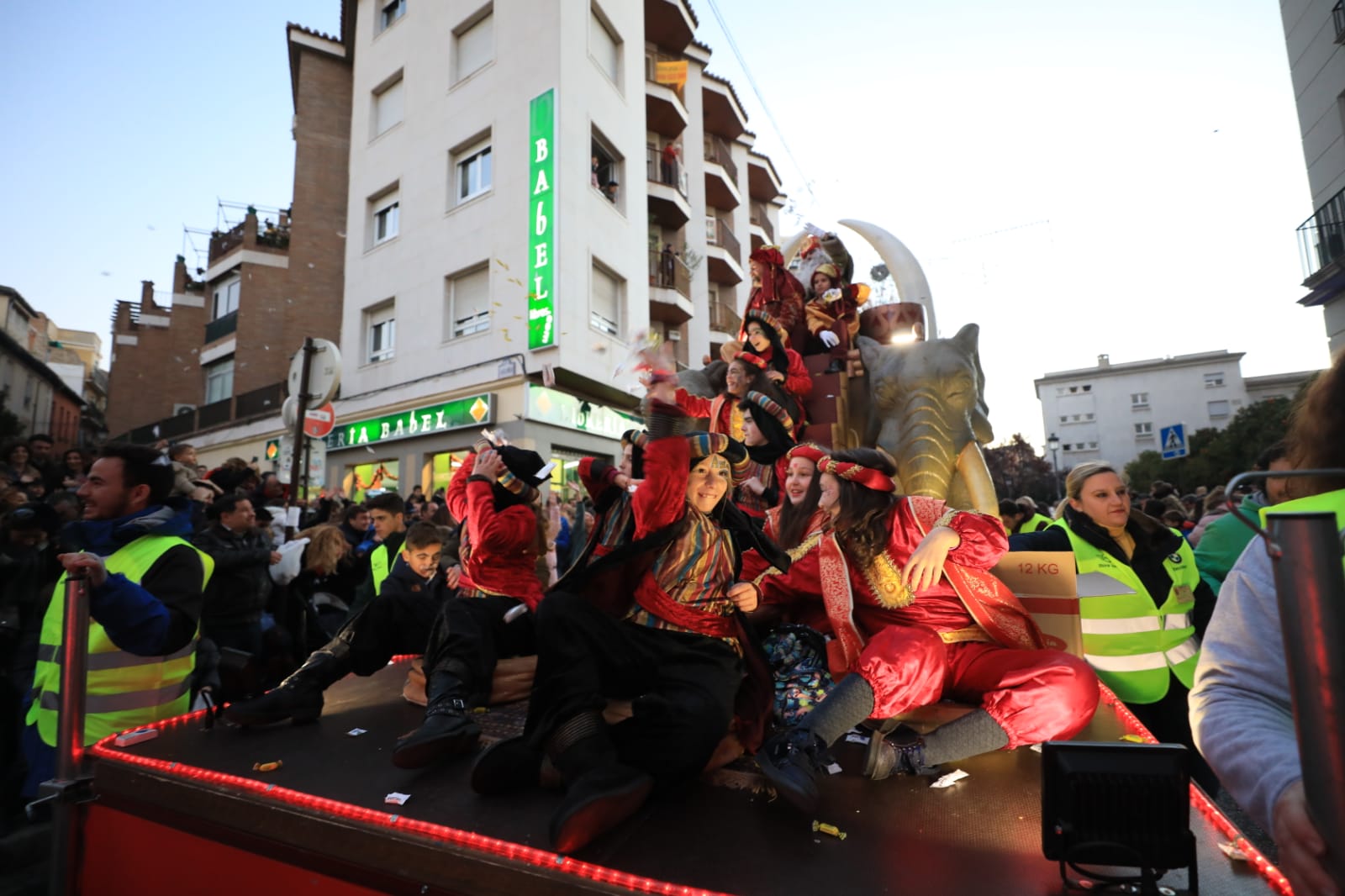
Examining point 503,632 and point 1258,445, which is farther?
point 1258,445

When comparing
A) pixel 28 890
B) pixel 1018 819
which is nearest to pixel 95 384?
pixel 28 890

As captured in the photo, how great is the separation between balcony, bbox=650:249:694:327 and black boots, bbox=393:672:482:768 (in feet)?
48.2

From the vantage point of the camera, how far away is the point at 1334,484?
3.55ft

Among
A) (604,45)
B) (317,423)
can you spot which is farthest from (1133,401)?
(317,423)

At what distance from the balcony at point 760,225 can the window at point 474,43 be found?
12208 millimetres

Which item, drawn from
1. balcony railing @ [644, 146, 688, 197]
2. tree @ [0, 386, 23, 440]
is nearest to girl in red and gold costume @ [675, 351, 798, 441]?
balcony railing @ [644, 146, 688, 197]

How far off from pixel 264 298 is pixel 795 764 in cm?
2301

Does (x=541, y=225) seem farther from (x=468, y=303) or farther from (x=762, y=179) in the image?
(x=762, y=179)

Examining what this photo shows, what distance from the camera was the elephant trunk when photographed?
4496mm

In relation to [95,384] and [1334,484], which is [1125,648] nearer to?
[1334,484]

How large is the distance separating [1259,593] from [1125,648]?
240cm

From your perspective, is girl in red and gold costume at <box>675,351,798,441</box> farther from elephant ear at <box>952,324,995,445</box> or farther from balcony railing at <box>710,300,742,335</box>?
balcony railing at <box>710,300,742,335</box>

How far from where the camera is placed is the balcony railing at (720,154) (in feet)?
70.7

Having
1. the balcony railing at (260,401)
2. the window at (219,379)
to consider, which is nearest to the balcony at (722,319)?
the balcony railing at (260,401)
